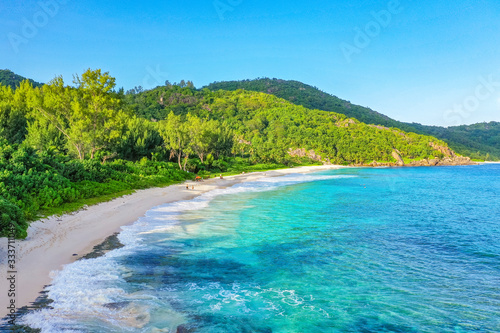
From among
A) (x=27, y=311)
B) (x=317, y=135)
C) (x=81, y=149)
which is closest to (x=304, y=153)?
(x=317, y=135)

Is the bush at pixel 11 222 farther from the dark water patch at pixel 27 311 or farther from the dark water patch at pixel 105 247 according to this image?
the dark water patch at pixel 27 311

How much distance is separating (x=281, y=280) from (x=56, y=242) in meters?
11.2

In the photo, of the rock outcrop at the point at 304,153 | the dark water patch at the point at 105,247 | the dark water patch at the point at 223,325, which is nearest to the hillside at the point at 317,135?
the rock outcrop at the point at 304,153

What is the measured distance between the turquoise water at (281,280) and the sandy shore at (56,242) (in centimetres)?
82

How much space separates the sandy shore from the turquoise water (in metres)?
0.82

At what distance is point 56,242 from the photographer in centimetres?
1432

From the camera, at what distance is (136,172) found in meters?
39.3

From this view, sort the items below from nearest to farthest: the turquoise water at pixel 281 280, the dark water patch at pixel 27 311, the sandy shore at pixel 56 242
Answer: the dark water patch at pixel 27 311
the turquoise water at pixel 281 280
the sandy shore at pixel 56 242


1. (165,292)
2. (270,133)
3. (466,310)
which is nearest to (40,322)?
(165,292)

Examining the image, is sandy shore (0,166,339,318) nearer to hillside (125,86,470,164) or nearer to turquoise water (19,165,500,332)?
turquoise water (19,165,500,332)

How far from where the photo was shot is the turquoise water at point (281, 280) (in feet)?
28.8

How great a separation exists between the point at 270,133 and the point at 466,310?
531 ft

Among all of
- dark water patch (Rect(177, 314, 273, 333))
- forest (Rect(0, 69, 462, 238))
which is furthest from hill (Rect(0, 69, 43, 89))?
dark water patch (Rect(177, 314, 273, 333))

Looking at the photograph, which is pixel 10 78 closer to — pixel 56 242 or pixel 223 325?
pixel 56 242
